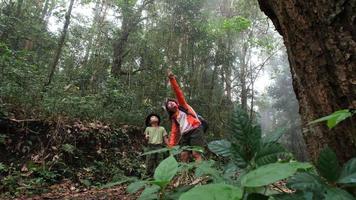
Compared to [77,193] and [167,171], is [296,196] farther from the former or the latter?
[77,193]

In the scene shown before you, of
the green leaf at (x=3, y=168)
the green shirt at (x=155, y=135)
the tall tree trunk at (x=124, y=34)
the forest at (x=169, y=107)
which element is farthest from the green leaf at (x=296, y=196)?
the tall tree trunk at (x=124, y=34)

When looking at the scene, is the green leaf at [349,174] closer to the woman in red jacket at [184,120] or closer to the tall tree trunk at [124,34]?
the woman in red jacket at [184,120]

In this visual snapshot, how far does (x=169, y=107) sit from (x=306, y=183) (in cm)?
534

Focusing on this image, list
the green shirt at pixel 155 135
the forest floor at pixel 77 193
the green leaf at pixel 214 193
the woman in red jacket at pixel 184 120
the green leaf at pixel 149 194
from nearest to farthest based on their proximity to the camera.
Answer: the green leaf at pixel 214 193
the green leaf at pixel 149 194
the forest floor at pixel 77 193
the woman in red jacket at pixel 184 120
the green shirt at pixel 155 135

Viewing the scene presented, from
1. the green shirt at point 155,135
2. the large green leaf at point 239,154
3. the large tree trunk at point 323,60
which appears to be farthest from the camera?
the green shirt at point 155,135

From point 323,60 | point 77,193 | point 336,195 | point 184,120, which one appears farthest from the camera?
point 184,120

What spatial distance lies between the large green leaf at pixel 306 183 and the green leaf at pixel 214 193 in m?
0.24

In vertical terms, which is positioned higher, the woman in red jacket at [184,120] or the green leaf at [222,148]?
the woman in red jacket at [184,120]

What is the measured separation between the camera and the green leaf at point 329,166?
0.91m

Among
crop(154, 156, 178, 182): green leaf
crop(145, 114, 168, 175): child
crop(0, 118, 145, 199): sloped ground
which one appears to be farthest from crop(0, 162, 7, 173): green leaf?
crop(154, 156, 178, 182): green leaf

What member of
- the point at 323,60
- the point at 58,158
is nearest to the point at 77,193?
the point at 58,158

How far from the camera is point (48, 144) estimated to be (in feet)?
26.1

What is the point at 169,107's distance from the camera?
6.22 m

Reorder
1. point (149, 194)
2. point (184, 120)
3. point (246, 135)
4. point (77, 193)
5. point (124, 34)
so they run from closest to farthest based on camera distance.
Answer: point (246, 135) → point (149, 194) → point (77, 193) → point (184, 120) → point (124, 34)
